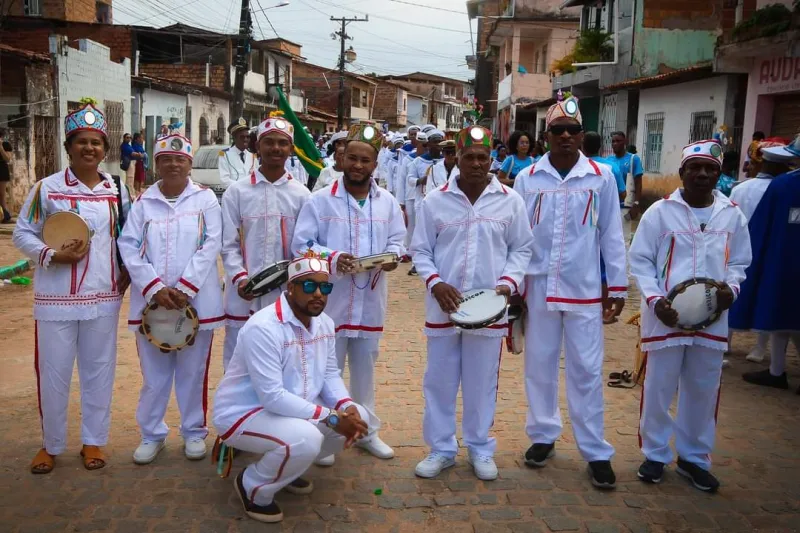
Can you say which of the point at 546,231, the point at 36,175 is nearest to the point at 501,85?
the point at 36,175

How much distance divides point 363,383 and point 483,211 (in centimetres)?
143

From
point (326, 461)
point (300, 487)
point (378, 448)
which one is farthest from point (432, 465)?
point (300, 487)

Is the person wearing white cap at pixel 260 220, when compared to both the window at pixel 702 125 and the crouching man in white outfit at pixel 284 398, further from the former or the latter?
the window at pixel 702 125

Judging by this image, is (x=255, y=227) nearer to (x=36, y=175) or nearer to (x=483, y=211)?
(x=483, y=211)

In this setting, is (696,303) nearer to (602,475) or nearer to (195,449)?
(602,475)

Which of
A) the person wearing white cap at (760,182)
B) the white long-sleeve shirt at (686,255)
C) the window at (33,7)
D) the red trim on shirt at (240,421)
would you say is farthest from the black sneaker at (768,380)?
the window at (33,7)

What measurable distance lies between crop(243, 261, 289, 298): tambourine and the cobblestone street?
45.2 inches

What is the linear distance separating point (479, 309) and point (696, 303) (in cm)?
125

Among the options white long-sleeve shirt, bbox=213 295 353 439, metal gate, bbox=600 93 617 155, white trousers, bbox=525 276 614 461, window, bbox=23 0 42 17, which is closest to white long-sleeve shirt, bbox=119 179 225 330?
white long-sleeve shirt, bbox=213 295 353 439

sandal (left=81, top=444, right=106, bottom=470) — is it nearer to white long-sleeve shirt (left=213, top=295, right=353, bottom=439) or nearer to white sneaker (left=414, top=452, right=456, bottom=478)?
white long-sleeve shirt (left=213, top=295, right=353, bottom=439)

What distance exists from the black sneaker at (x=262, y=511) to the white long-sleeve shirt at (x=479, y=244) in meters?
1.39

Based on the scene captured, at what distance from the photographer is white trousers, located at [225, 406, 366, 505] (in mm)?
4012

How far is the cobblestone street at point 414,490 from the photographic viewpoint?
13.6 feet

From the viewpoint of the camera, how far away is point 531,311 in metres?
4.90
